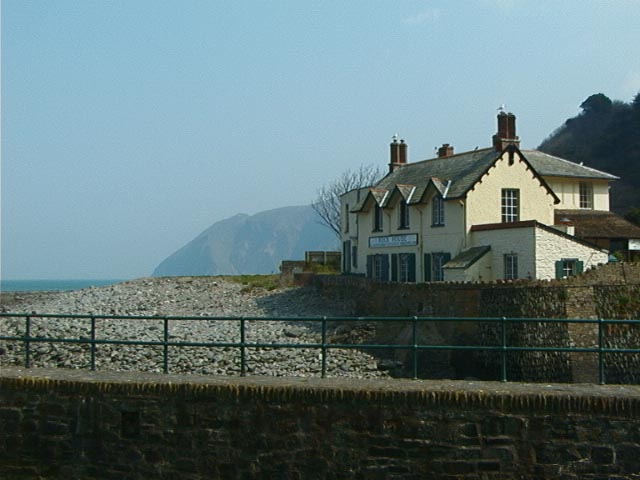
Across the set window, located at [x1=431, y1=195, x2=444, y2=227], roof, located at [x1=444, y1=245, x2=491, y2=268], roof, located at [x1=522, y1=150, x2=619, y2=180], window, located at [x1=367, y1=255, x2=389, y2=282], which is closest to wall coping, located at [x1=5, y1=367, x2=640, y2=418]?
roof, located at [x1=444, y1=245, x2=491, y2=268]

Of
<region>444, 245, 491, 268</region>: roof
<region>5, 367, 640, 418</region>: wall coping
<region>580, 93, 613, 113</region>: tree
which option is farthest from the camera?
<region>580, 93, 613, 113</region>: tree

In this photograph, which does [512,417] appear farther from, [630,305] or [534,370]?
[630,305]

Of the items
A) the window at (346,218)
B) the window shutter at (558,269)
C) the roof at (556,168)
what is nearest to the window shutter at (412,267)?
the window shutter at (558,269)

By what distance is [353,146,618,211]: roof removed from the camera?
116ft

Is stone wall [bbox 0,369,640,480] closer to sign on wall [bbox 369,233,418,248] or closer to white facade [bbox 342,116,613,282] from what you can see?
white facade [bbox 342,116,613,282]

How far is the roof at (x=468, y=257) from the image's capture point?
107 ft

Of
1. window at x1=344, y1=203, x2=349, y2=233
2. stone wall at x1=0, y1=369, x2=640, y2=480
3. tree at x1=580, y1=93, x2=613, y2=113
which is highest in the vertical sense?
tree at x1=580, y1=93, x2=613, y2=113

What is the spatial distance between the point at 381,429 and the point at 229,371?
15.2 meters

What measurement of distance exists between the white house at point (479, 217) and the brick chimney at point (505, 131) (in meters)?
0.04

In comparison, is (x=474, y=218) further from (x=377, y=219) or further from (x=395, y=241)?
(x=377, y=219)

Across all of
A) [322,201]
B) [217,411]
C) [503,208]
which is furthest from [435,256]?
[322,201]

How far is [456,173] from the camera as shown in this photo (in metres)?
37.2

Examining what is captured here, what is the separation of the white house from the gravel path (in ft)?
13.7

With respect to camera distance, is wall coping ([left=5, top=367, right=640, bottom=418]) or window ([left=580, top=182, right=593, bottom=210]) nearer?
wall coping ([left=5, top=367, right=640, bottom=418])
